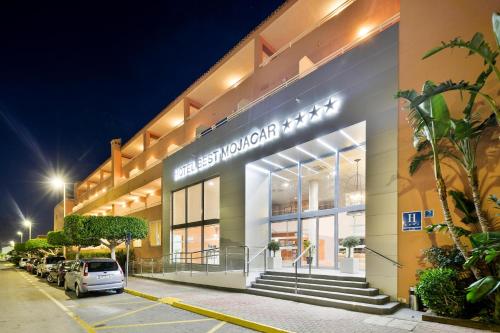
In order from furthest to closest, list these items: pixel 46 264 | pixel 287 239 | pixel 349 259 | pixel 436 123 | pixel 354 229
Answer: pixel 46 264 → pixel 287 239 → pixel 354 229 → pixel 349 259 → pixel 436 123

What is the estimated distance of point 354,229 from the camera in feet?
43.5

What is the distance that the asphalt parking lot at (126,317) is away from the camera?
27.5ft

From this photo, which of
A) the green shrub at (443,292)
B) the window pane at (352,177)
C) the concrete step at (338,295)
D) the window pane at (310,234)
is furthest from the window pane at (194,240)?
the green shrub at (443,292)

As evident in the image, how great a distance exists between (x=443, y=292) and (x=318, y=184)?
800 cm

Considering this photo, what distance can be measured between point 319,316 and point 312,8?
13.8 meters

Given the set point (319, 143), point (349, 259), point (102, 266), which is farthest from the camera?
point (102, 266)

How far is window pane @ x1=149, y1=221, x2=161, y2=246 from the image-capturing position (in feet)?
86.7

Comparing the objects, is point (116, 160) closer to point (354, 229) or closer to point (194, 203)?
point (194, 203)

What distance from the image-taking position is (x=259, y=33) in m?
18.5

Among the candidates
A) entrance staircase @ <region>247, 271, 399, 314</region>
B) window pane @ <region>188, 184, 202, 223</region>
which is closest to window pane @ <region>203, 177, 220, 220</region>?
window pane @ <region>188, 184, 202, 223</region>

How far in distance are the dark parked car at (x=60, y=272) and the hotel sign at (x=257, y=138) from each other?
26.7ft

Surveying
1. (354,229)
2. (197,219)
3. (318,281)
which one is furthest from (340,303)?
(197,219)

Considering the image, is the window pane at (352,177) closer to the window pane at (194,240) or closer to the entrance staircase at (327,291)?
the entrance staircase at (327,291)

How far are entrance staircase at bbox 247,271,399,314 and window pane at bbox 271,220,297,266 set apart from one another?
2.30 metres
